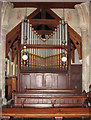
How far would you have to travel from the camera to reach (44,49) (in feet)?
27.3

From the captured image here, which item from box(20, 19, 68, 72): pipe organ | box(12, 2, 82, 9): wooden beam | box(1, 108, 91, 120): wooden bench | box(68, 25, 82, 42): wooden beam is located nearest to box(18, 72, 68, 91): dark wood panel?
box(20, 19, 68, 72): pipe organ

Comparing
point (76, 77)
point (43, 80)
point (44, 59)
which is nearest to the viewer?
point (44, 59)

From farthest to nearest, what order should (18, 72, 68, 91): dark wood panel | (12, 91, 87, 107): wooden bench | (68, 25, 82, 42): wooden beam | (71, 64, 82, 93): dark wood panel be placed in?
1. (71, 64, 82, 93): dark wood panel
2. (18, 72, 68, 91): dark wood panel
3. (68, 25, 82, 42): wooden beam
4. (12, 91, 87, 107): wooden bench

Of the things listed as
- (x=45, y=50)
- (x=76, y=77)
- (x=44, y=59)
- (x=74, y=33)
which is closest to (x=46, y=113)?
(x=44, y=59)

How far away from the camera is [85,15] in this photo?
7.50 m

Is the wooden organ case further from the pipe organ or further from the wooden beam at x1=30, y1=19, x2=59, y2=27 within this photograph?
the wooden beam at x1=30, y1=19, x2=59, y2=27

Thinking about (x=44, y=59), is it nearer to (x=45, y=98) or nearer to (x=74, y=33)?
(x=74, y=33)

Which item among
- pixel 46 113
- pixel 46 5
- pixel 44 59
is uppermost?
pixel 46 5

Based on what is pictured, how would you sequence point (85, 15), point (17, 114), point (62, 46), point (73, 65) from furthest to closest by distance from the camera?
1. point (73, 65)
2. point (62, 46)
3. point (85, 15)
4. point (17, 114)

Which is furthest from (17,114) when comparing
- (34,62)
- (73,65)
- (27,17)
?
(73,65)

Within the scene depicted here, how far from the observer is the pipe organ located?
7.99m

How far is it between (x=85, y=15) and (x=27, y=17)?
2.45m

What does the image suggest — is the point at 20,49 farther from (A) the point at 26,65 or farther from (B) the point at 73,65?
(B) the point at 73,65

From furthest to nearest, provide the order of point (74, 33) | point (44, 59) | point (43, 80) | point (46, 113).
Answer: point (43, 80) < point (44, 59) < point (74, 33) < point (46, 113)
